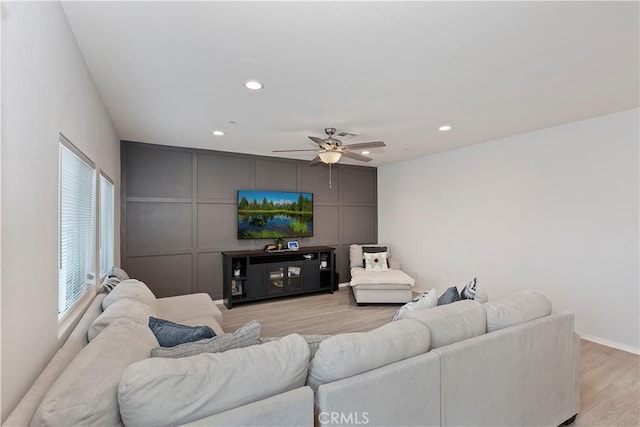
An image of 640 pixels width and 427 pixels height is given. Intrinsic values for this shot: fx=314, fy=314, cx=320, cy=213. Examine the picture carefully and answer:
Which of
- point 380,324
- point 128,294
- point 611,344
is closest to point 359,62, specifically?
point 128,294

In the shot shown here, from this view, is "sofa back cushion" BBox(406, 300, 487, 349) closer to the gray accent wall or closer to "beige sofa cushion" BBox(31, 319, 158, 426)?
"beige sofa cushion" BBox(31, 319, 158, 426)

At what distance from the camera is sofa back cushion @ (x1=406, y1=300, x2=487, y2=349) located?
1795 millimetres

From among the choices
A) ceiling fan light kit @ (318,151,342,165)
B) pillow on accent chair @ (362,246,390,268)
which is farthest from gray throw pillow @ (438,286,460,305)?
pillow on accent chair @ (362,246,390,268)

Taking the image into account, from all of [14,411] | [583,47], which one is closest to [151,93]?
[14,411]

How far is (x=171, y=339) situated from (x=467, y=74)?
2724 mm

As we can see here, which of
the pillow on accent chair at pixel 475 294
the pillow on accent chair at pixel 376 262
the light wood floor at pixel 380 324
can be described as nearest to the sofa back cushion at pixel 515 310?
the pillow on accent chair at pixel 475 294

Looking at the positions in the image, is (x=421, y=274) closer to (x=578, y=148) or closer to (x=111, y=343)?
(x=578, y=148)

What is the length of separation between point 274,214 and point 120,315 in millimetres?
3755

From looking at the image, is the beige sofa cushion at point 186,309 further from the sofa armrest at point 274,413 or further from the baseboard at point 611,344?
the baseboard at point 611,344

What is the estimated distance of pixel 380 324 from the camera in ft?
13.9

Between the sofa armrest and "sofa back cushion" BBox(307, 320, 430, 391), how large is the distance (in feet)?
0.44

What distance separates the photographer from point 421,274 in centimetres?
581

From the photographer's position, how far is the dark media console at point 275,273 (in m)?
5.07

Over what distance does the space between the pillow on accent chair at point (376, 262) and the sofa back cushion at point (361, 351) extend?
4007mm
